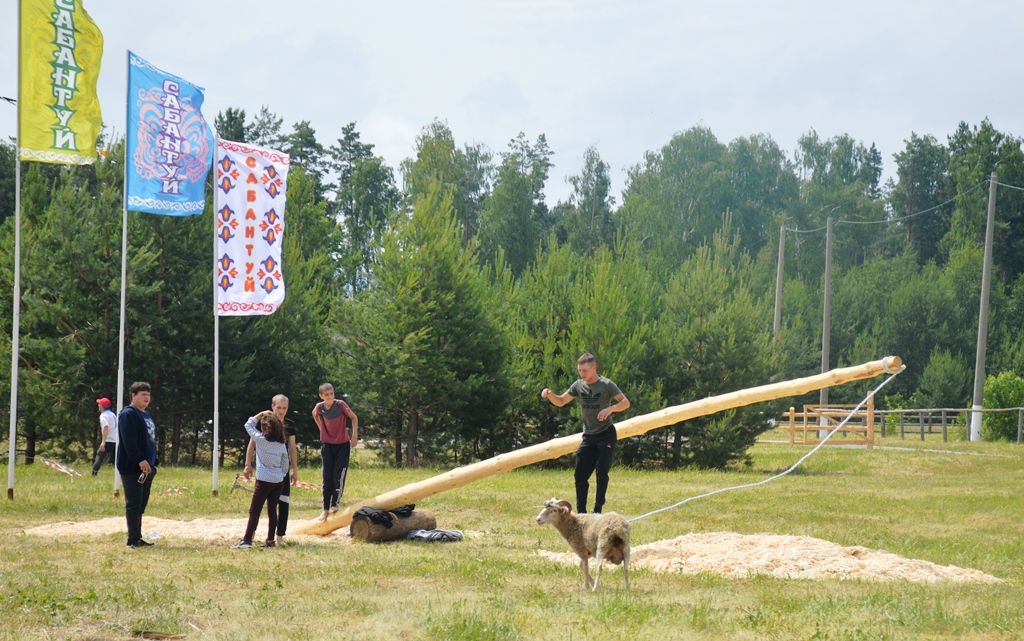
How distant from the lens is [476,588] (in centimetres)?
1046

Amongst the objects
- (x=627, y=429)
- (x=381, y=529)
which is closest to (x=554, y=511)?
(x=627, y=429)

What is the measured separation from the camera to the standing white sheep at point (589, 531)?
1030cm

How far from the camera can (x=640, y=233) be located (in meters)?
85.1

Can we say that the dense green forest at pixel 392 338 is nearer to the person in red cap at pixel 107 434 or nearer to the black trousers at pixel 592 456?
the person in red cap at pixel 107 434

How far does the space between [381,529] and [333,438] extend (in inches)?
66.3

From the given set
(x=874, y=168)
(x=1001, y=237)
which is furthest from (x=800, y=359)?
(x=874, y=168)

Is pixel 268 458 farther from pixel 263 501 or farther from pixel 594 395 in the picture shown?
pixel 594 395

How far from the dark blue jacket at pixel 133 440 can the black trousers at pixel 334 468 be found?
2.93 m

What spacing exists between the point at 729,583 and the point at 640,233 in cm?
7514

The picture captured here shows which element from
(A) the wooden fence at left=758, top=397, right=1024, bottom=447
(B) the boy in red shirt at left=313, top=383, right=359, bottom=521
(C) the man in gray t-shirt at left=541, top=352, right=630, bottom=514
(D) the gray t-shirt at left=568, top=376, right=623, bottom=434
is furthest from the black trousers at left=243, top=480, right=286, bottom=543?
(A) the wooden fence at left=758, top=397, right=1024, bottom=447

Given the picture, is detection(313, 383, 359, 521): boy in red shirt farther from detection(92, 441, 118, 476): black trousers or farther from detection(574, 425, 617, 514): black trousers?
detection(92, 441, 118, 476): black trousers

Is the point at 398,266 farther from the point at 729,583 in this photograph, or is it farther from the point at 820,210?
the point at 820,210

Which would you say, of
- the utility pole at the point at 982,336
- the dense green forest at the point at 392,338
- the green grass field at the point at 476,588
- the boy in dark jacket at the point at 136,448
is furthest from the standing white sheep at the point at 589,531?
the utility pole at the point at 982,336

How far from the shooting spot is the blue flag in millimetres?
18984
